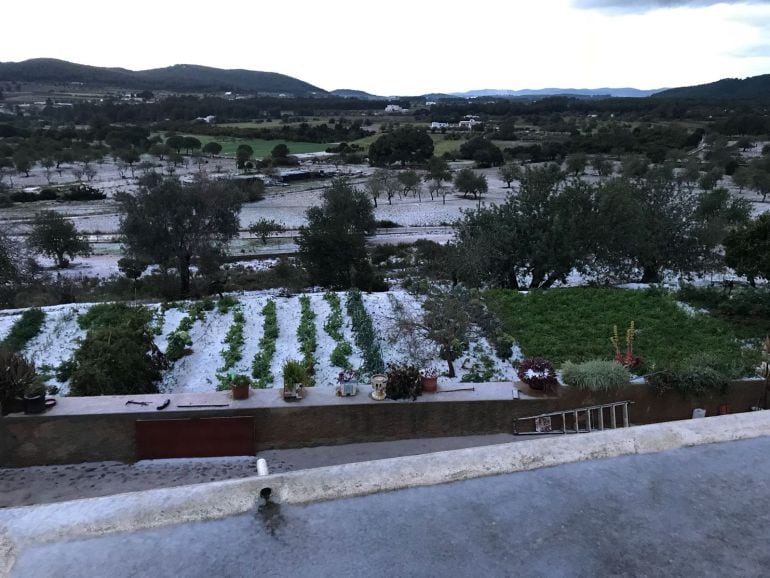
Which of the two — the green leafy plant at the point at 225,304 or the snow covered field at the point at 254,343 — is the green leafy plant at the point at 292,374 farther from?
the green leafy plant at the point at 225,304

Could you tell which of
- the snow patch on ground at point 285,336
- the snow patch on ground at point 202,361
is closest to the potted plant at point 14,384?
the snow patch on ground at point 202,361

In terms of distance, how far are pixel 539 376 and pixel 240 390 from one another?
381cm

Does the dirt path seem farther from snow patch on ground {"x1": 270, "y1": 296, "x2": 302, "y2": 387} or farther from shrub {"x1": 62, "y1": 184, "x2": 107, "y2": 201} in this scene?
shrub {"x1": 62, "y1": 184, "x2": 107, "y2": 201}

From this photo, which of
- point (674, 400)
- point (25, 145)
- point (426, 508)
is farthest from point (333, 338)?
point (25, 145)

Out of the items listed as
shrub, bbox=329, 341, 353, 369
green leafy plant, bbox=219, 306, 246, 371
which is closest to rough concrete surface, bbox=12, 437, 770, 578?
shrub, bbox=329, 341, 353, 369

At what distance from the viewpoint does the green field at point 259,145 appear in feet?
299

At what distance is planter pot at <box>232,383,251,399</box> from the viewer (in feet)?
24.9

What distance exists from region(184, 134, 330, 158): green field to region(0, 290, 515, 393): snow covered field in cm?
7594

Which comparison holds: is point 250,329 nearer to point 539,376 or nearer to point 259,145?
point 539,376

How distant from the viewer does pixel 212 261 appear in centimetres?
2417

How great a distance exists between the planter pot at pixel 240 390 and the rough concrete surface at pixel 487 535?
3723 mm

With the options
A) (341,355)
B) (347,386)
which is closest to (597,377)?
(347,386)

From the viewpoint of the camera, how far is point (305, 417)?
7617 mm

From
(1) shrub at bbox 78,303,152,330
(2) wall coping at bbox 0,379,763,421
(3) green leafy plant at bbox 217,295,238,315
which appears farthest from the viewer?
(3) green leafy plant at bbox 217,295,238,315
